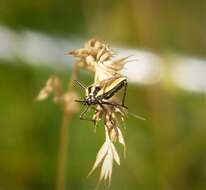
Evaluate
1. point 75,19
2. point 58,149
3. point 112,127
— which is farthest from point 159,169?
point 112,127

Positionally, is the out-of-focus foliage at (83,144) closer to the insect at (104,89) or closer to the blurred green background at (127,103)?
the blurred green background at (127,103)

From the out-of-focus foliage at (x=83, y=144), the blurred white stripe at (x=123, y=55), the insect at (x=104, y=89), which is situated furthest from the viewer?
the blurred white stripe at (x=123, y=55)

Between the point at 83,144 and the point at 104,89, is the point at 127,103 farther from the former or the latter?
the point at 104,89

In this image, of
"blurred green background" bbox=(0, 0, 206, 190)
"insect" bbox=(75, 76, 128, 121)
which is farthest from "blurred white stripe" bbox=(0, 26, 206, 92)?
"insect" bbox=(75, 76, 128, 121)

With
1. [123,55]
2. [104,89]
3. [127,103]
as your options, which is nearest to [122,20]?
[123,55]

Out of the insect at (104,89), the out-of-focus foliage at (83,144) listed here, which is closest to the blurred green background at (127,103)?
the out-of-focus foliage at (83,144)

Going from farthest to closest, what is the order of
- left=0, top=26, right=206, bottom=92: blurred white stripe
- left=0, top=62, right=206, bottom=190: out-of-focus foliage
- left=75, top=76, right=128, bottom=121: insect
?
1. left=0, top=26, right=206, bottom=92: blurred white stripe
2. left=0, top=62, right=206, bottom=190: out-of-focus foliage
3. left=75, top=76, right=128, bottom=121: insect

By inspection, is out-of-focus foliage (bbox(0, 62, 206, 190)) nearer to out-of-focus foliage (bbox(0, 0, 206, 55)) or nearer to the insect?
out-of-focus foliage (bbox(0, 0, 206, 55))

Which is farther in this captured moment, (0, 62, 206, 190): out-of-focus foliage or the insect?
(0, 62, 206, 190): out-of-focus foliage

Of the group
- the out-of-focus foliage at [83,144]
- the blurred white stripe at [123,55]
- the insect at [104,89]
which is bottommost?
the out-of-focus foliage at [83,144]

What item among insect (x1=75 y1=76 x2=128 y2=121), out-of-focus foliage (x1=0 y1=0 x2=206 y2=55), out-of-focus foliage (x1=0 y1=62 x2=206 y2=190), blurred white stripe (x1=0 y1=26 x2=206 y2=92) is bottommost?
out-of-focus foliage (x1=0 y1=62 x2=206 y2=190)
